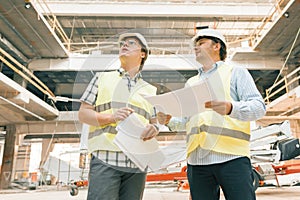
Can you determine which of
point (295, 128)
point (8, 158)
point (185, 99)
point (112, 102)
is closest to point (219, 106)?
point (185, 99)

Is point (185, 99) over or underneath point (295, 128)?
underneath

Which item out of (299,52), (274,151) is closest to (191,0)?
(299,52)

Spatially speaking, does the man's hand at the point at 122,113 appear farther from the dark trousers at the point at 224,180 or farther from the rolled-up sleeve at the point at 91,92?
the dark trousers at the point at 224,180

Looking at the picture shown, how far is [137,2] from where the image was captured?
23.5ft

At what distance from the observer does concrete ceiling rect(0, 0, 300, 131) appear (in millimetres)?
6012

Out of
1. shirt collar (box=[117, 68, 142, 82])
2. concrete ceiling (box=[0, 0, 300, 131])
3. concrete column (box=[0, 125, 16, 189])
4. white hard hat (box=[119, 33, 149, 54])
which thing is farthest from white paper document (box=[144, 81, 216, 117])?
concrete column (box=[0, 125, 16, 189])

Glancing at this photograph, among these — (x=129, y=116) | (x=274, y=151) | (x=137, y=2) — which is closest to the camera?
(x=129, y=116)

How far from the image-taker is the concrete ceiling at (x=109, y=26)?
19.7ft

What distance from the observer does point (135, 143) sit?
0.89 metres

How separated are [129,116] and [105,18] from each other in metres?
7.13

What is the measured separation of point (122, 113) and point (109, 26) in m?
7.51

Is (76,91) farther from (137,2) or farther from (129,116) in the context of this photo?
(137,2)

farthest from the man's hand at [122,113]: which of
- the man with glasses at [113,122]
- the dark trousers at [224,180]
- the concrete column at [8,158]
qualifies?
the concrete column at [8,158]

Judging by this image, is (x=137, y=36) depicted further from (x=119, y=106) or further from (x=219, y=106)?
(x=219, y=106)
